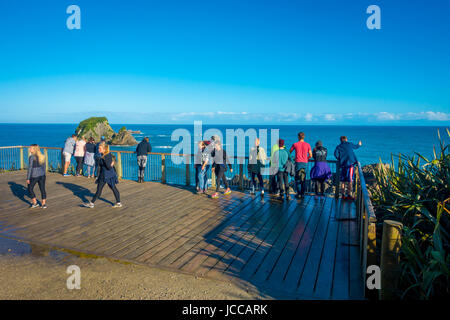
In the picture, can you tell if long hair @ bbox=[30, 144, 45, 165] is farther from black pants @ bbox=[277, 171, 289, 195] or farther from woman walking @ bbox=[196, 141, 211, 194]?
black pants @ bbox=[277, 171, 289, 195]

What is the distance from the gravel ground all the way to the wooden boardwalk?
0.68ft

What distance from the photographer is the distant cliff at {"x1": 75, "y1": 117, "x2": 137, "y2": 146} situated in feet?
244

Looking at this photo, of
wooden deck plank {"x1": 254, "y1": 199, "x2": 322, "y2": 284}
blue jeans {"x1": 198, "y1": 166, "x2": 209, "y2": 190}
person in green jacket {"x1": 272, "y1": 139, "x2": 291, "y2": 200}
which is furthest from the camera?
blue jeans {"x1": 198, "y1": 166, "x2": 209, "y2": 190}

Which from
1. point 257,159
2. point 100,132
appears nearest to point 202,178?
point 257,159

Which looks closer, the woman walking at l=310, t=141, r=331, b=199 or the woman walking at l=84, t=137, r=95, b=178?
the woman walking at l=310, t=141, r=331, b=199

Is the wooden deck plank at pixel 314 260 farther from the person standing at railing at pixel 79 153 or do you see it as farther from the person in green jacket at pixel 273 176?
the person standing at railing at pixel 79 153

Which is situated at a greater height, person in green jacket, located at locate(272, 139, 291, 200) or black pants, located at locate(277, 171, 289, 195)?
person in green jacket, located at locate(272, 139, 291, 200)

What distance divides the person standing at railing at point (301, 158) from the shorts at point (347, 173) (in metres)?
1.04

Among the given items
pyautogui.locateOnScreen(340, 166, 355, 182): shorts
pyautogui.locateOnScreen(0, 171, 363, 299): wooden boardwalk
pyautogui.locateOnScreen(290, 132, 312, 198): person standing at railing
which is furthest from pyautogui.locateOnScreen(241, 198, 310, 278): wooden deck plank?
pyautogui.locateOnScreen(340, 166, 355, 182): shorts

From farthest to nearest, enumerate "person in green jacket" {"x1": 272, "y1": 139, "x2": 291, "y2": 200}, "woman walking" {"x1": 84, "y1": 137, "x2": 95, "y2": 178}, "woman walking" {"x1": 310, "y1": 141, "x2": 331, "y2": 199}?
"woman walking" {"x1": 84, "y1": 137, "x2": 95, "y2": 178} < "woman walking" {"x1": 310, "y1": 141, "x2": 331, "y2": 199} < "person in green jacket" {"x1": 272, "y1": 139, "x2": 291, "y2": 200}

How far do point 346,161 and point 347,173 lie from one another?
378mm

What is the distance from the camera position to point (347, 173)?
8367 mm

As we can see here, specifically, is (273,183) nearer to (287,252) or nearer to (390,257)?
(287,252)
